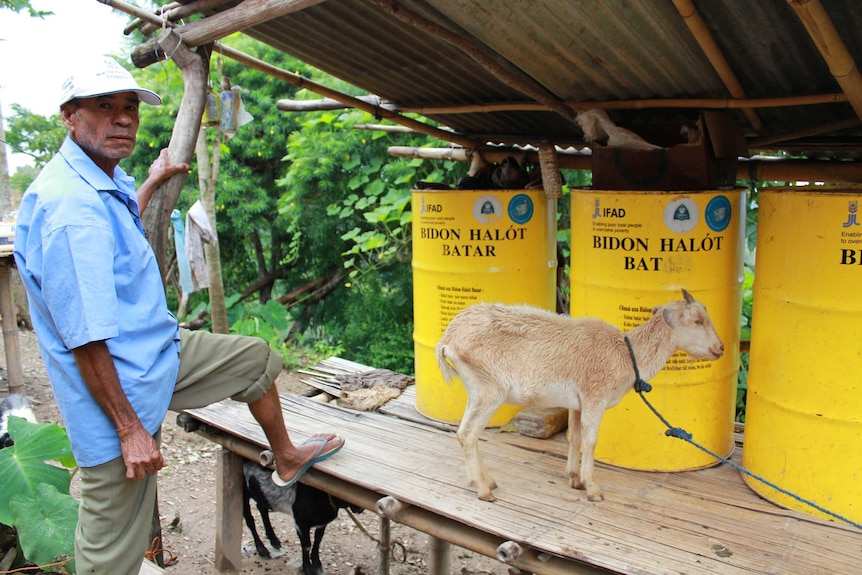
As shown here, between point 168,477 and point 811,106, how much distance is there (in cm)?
577

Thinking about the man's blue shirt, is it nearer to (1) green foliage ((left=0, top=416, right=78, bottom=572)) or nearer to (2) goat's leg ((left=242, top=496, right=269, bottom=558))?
(1) green foliage ((left=0, top=416, right=78, bottom=572))

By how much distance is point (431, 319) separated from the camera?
191 inches

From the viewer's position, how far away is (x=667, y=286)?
Result: 3793mm

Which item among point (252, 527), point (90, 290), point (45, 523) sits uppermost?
point (90, 290)

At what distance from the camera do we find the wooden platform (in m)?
3.02

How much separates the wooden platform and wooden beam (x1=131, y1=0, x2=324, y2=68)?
7.58ft

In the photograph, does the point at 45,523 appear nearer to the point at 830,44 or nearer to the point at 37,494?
the point at 37,494

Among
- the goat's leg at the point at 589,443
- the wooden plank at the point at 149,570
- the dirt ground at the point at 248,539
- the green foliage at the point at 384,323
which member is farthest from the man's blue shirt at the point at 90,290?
the green foliage at the point at 384,323

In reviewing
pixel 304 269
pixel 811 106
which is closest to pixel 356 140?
pixel 304 269

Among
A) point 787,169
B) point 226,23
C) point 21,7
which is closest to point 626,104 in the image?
point 787,169

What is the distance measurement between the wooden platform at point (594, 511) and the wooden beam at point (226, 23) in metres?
2.31

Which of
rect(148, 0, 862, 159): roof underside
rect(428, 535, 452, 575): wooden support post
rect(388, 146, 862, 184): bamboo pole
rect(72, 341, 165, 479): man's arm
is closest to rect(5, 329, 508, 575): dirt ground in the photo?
rect(428, 535, 452, 575): wooden support post

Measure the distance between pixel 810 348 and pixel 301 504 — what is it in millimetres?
3063

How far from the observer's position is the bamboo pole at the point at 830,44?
276cm
